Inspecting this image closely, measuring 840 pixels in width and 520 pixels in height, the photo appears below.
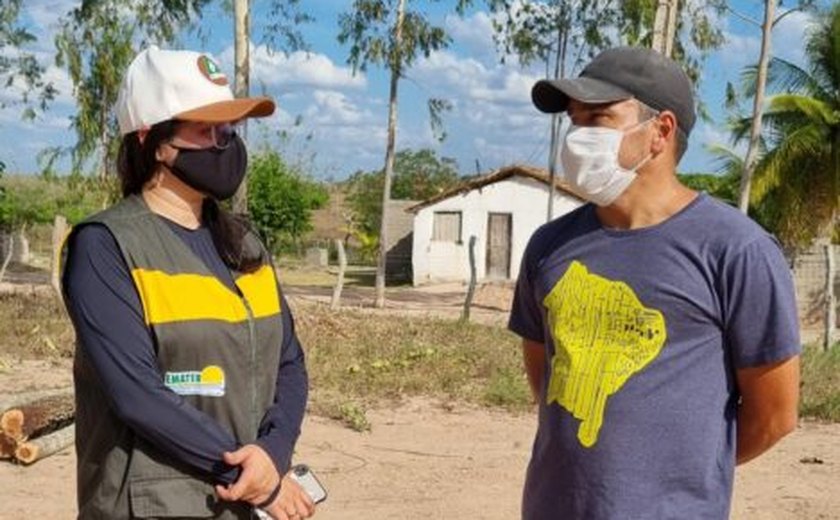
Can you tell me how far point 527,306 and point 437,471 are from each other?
15.3 feet

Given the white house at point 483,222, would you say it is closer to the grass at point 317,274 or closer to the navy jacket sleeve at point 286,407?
the grass at point 317,274

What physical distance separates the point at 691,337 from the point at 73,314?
1.25 metres

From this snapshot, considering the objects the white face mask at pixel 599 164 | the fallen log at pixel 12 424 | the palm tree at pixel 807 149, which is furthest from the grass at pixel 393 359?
the palm tree at pixel 807 149

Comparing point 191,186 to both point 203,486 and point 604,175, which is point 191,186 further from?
point 604,175

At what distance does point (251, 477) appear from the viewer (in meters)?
2.14

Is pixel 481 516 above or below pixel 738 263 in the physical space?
below

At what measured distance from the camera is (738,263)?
6.98ft

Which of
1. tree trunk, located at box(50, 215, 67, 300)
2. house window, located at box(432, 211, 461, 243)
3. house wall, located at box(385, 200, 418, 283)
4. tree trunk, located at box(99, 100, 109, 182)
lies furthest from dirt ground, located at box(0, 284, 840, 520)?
house wall, located at box(385, 200, 418, 283)

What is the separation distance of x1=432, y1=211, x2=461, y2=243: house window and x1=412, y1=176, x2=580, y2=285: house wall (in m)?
0.13

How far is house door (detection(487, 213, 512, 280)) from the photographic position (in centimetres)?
3209

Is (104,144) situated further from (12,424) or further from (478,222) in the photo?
(12,424)

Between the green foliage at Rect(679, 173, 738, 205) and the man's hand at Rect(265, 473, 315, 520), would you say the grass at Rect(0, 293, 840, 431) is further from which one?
the green foliage at Rect(679, 173, 738, 205)

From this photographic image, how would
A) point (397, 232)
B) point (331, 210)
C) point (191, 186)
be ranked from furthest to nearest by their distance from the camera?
point (331, 210) < point (397, 232) < point (191, 186)

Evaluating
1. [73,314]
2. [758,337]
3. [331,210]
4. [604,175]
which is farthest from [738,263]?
[331,210]
